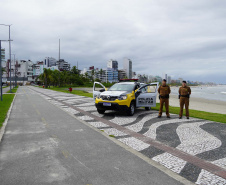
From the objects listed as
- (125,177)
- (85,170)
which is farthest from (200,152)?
(85,170)

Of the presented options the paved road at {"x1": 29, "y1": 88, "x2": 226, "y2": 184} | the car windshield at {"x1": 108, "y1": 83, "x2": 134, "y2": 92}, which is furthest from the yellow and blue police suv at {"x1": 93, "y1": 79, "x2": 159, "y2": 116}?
the paved road at {"x1": 29, "y1": 88, "x2": 226, "y2": 184}

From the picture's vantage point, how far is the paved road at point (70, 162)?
348cm

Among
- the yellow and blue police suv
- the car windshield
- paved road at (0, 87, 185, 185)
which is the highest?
the car windshield

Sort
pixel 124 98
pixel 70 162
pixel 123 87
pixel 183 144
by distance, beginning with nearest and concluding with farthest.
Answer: pixel 70 162 < pixel 183 144 < pixel 124 98 < pixel 123 87

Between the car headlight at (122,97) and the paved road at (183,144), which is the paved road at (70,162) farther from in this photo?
the car headlight at (122,97)

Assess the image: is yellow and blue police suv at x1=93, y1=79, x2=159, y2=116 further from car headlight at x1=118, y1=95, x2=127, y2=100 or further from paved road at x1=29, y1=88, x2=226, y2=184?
paved road at x1=29, y1=88, x2=226, y2=184

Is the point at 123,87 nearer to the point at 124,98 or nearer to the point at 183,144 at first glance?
the point at 124,98

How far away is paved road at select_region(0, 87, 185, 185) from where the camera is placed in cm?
348


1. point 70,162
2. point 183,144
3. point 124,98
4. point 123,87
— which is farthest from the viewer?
point 123,87

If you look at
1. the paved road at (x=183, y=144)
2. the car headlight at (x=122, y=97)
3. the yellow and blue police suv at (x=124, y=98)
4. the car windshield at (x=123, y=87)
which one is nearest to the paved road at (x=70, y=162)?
the paved road at (x=183, y=144)

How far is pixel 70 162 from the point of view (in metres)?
4.26

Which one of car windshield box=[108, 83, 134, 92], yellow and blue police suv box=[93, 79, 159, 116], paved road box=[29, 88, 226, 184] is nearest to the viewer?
paved road box=[29, 88, 226, 184]

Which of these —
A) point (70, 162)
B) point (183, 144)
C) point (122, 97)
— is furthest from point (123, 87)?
point (70, 162)

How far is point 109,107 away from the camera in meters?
9.94
